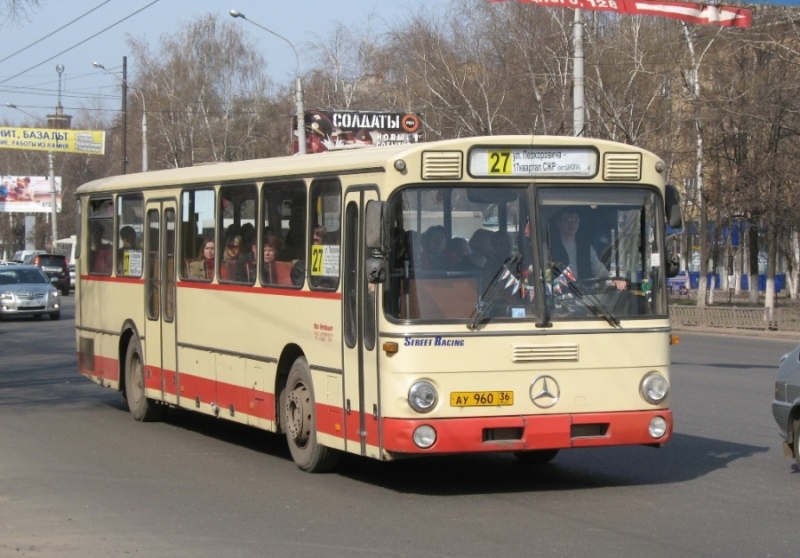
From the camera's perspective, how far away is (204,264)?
43.4 ft

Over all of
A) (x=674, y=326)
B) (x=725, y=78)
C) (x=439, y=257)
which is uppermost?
(x=725, y=78)

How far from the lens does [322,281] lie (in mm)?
10656

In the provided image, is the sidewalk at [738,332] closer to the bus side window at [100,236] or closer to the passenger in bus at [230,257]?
the bus side window at [100,236]

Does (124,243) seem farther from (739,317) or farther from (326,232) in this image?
(739,317)

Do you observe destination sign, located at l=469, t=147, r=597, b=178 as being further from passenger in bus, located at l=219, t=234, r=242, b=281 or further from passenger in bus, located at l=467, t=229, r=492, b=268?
passenger in bus, located at l=219, t=234, r=242, b=281

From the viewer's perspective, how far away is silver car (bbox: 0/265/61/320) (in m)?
37.6

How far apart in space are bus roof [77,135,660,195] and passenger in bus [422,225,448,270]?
1.88 ft

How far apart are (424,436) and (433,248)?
1.36m

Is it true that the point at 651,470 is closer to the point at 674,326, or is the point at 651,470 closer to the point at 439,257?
the point at 439,257

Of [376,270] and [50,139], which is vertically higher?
[50,139]

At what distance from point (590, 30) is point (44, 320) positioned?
72.7 ft

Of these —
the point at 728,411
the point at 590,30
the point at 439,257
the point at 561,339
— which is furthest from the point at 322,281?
the point at 590,30

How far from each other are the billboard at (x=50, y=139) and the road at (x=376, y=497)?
6248 centimetres

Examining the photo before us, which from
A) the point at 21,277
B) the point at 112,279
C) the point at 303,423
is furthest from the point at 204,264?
the point at 21,277
